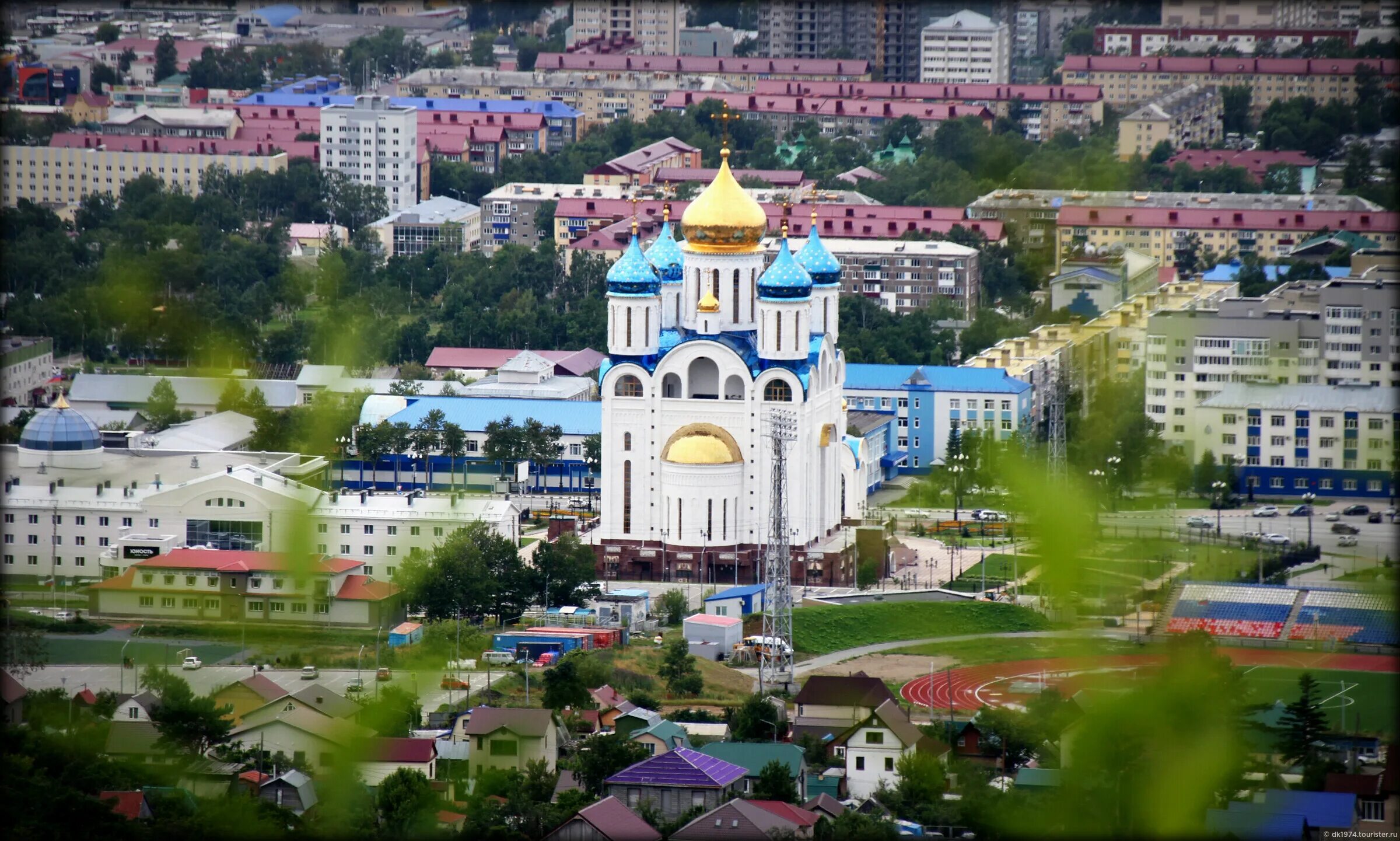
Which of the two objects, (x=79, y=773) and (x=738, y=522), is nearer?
(x=79, y=773)

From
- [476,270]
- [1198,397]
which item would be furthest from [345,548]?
[476,270]

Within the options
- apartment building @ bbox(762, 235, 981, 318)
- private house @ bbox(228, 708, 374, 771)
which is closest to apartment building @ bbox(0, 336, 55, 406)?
apartment building @ bbox(762, 235, 981, 318)

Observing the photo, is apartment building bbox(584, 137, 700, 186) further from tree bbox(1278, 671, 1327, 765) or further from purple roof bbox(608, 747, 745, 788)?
purple roof bbox(608, 747, 745, 788)

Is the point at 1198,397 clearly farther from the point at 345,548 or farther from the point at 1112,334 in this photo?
the point at 345,548

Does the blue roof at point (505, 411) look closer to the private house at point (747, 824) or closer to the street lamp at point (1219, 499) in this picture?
the street lamp at point (1219, 499)

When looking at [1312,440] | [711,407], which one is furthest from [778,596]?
[1312,440]

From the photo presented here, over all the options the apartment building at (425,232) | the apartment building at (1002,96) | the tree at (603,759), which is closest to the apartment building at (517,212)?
the apartment building at (425,232)
